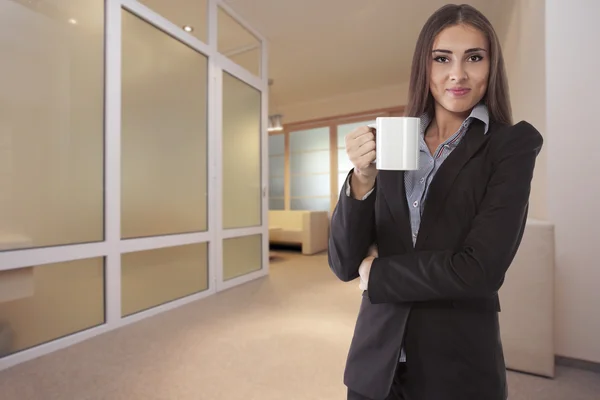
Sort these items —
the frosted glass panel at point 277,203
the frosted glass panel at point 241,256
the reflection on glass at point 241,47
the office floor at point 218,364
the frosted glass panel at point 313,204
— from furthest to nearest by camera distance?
1. the frosted glass panel at point 277,203
2. the frosted glass panel at point 313,204
3. the reflection on glass at point 241,47
4. the frosted glass panel at point 241,256
5. the office floor at point 218,364

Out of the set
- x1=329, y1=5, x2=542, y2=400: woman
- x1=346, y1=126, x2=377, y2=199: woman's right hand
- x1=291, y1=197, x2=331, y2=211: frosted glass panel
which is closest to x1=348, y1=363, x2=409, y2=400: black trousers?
x1=329, y1=5, x2=542, y2=400: woman

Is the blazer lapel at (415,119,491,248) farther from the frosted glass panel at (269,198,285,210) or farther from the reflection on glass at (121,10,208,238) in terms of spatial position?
the frosted glass panel at (269,198,285,210)

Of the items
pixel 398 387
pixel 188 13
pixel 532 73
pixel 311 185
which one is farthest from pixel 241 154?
pixel 311 185

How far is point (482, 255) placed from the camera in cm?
49

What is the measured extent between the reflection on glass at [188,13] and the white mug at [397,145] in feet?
9.48

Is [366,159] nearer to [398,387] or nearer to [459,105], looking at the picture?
[459,105]

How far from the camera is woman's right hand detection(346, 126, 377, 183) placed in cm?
50

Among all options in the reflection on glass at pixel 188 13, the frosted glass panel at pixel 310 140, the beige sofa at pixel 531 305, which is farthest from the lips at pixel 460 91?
the frosted glass panel at pixel 310 140

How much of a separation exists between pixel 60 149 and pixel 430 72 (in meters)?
2.01

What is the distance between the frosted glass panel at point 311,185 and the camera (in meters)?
6.33

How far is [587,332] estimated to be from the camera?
1.57 meters

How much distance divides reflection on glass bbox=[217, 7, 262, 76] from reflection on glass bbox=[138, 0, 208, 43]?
0.26 m

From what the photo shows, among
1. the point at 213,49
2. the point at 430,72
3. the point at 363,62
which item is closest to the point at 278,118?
the point at 363,62

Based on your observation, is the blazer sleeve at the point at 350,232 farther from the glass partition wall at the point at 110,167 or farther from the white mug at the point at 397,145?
the glass partition wall at the point at 110,167
